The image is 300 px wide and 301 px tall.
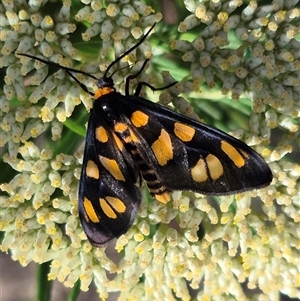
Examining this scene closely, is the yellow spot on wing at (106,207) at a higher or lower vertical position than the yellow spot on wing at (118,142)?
lower

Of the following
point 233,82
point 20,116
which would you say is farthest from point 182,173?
point 20,116

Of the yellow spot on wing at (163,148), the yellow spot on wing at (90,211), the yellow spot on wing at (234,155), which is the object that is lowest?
the yellow spot on wing at (90,211)

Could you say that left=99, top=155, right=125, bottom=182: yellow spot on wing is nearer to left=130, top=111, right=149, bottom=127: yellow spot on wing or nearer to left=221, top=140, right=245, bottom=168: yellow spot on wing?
left=130, top=111, right=149, bottom=127: yellow spot on wing

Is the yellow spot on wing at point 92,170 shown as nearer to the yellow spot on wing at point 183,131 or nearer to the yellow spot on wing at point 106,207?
the yellow spot on wing at point 106,207

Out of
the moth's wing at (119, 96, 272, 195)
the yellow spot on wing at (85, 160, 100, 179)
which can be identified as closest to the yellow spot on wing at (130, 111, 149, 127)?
the moth's wing at (119, 96, 272, 195)

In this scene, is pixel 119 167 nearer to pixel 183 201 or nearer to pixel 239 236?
pixel 183 201

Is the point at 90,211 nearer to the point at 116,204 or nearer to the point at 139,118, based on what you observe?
the point at 116,204

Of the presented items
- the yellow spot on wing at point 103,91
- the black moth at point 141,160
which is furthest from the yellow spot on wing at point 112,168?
the yellow spot on wing at point 103,91
